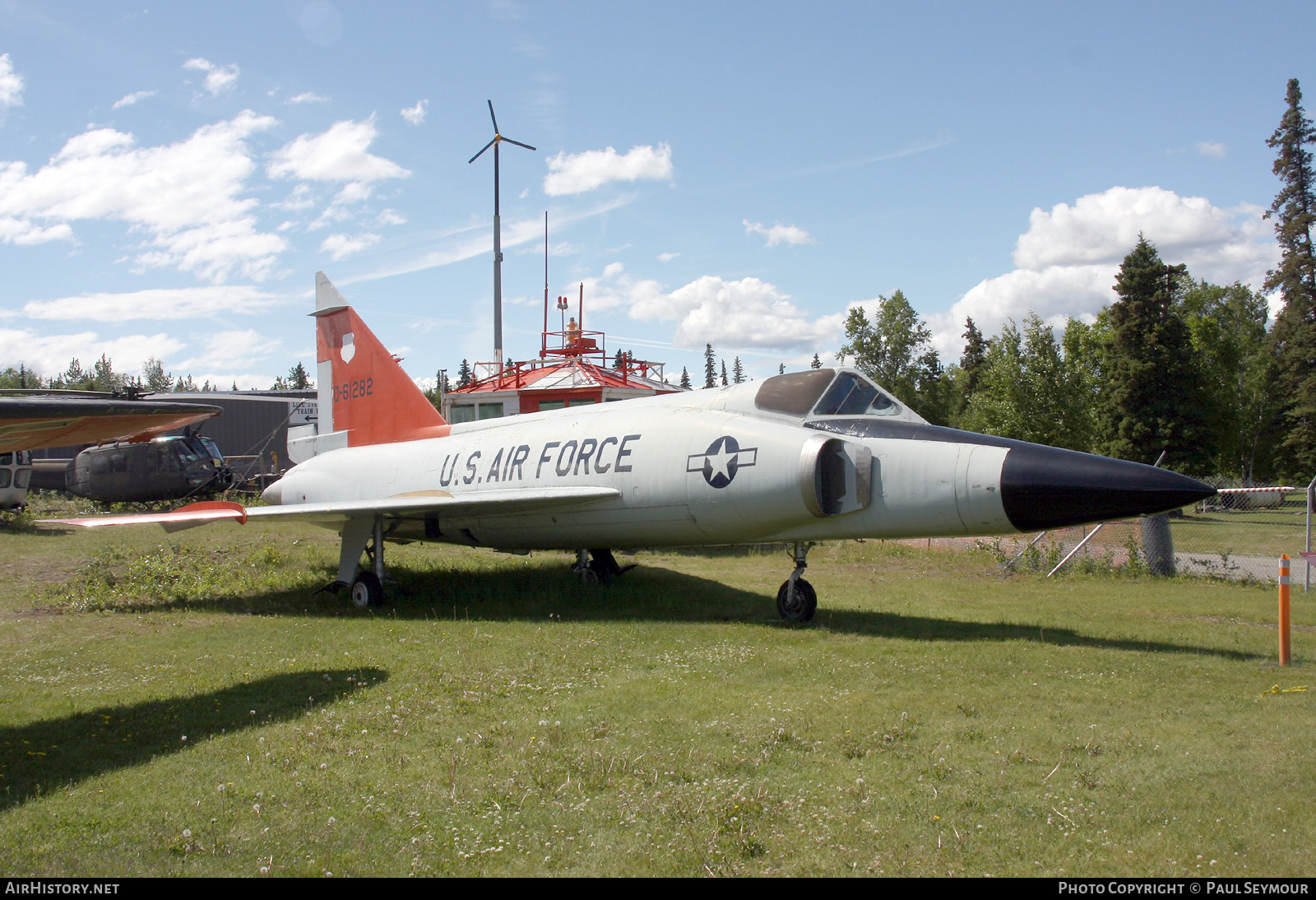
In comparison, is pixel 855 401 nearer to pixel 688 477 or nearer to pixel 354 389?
pixel 688 477

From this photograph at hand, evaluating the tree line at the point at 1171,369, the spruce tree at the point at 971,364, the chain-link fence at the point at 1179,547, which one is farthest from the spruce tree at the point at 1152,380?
the spruce tree at the point at 971,364

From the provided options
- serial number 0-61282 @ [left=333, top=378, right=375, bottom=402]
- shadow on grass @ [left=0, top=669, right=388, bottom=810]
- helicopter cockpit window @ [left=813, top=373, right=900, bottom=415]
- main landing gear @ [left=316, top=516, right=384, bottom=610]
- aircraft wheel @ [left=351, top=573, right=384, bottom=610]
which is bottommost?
shadow on grass @ [left=0, top=669, right=388, bottom=810]

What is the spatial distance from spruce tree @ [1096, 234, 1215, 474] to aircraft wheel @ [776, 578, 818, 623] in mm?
31436

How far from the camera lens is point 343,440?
15055 mm

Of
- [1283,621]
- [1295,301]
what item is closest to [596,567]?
[1283,621]

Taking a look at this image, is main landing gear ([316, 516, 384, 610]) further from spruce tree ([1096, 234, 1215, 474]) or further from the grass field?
spruce tree ([1096, 234, 1215, 474])

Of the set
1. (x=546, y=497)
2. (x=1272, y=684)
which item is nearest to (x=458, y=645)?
(x=546, y=497)

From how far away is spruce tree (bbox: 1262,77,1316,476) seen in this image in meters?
42.0

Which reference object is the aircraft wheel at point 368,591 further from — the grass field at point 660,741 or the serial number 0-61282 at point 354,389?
the serial number 0-61282 at point 354,389

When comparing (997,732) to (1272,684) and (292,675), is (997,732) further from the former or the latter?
(292,675)

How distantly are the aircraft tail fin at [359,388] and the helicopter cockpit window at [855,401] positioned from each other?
22.9ft

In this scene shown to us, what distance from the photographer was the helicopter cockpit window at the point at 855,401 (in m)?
9.20

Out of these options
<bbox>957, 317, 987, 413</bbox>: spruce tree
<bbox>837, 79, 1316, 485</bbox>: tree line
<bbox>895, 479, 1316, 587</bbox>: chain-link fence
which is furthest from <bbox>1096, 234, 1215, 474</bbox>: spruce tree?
<bbox>957, 317, 987, 413</bbox>: spruce tree

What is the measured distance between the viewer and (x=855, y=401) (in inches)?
366
